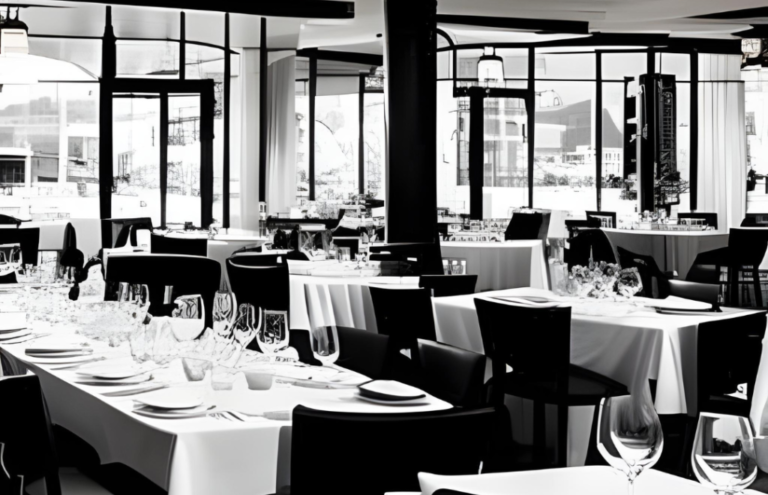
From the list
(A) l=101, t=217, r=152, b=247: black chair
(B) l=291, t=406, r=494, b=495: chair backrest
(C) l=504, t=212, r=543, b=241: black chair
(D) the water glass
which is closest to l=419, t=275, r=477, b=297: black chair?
(D) the water glass

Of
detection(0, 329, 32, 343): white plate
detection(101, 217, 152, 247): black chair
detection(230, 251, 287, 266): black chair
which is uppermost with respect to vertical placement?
detection(101, 217, 152, 247): black chair

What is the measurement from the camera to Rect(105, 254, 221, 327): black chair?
4699mm

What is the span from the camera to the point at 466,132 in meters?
15.5

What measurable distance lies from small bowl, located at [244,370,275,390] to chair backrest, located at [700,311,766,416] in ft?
6.53

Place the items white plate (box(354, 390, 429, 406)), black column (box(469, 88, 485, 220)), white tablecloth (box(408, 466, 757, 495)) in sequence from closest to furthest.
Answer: white tablecloth (box(408, 466, 757, 495)) < white plate (box(354, 390, 429, 406)) < black column (box(469, 88, 485, 220))

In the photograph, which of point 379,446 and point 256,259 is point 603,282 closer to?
point 256,259

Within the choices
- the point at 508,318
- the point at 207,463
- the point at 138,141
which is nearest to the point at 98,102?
the point at 138,141

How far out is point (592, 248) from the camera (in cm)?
812

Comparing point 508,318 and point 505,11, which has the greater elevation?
point 505,11

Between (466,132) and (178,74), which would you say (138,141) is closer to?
(178,74)

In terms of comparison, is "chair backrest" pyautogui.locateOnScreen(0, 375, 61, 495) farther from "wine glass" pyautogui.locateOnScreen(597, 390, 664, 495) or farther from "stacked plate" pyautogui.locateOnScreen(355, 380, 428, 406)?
"wine glass" pyautogui.locateOnScreen(597, 390, 664, 495)

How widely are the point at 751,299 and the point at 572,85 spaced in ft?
18.6

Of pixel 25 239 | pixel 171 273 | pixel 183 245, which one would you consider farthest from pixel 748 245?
pixel 25 239

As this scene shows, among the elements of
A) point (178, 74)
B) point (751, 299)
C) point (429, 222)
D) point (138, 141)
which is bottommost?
point (751, 299)
